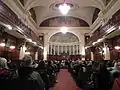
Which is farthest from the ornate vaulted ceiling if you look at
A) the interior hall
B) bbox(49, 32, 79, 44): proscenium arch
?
bbox(49, 32, 79, 44): proscenium arch

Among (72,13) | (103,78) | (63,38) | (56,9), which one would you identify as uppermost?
(72,13)

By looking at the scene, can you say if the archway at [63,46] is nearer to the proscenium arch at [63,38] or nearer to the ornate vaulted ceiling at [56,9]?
the proscenium arch at [63,38]

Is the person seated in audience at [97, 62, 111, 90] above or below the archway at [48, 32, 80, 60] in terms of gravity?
below

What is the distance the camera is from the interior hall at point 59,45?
4645mm

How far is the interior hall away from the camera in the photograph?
464cm

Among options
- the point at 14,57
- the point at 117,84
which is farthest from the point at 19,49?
the point at 117,84

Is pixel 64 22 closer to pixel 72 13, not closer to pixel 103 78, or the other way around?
pixel 72 13

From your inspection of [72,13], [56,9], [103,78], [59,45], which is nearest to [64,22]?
[72,13]

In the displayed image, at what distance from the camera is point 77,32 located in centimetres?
2433

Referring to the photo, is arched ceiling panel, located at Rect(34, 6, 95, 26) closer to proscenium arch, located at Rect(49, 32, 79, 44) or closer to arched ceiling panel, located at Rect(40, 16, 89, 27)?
arched ceiling panel, located at Rect(40, 16, 89, 27)

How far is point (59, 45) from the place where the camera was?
28641 mm

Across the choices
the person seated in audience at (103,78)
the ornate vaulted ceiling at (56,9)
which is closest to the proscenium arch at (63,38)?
the ornate vaulted ceiling at (56,9)

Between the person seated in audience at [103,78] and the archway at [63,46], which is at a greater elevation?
the archway at [63,46]

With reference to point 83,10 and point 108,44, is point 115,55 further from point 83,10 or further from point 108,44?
point 83,10
